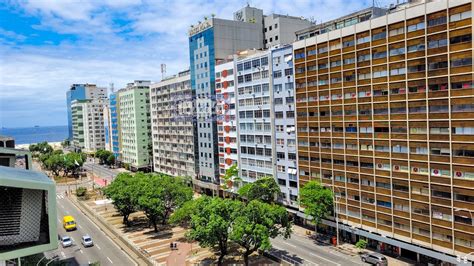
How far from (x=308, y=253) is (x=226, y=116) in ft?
135

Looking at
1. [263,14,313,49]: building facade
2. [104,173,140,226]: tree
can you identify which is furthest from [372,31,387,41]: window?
[263,14,313,49]: building facade

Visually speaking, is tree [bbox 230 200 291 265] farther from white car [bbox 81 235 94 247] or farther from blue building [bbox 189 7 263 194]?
blue building [bbox 189 7 263 194]

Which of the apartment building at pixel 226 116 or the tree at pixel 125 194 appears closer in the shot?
the tree at pixel 125 194

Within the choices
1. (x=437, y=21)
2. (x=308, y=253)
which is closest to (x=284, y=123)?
(x=308, y=253)

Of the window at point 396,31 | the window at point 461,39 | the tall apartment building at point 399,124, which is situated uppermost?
the window at point 396,31

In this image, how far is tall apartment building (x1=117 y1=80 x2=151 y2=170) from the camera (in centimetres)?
13812

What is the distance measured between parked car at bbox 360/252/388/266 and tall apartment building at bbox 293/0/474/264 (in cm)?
305

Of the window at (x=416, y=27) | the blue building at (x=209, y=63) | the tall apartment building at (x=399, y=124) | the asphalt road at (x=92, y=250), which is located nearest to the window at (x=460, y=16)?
the tall apartment building at (x=399, y=124)

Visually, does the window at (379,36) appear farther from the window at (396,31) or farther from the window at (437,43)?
the window at (437,43)

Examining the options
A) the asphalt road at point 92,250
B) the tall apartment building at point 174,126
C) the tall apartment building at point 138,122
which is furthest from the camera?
the tall apartment building at point 138,122

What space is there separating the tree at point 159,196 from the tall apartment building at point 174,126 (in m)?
33.9

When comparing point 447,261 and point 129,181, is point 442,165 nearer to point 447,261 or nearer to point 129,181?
point 447,261

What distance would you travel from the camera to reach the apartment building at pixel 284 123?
68.7 meters

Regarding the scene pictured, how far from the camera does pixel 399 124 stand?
5019 cm
